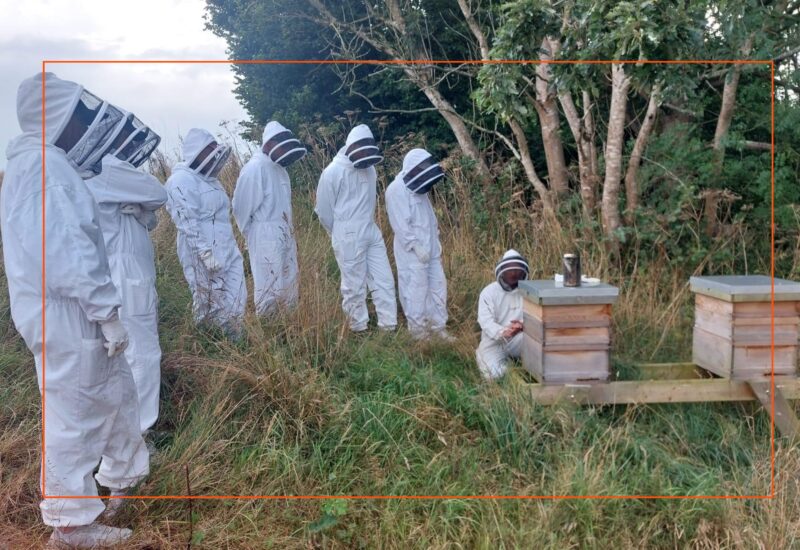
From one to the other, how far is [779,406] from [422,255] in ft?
9.47

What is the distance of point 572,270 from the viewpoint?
424 centimetres

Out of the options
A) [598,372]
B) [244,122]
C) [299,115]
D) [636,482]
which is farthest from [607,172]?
[244,122]

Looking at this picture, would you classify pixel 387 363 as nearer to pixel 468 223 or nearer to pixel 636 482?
pixel 636 482

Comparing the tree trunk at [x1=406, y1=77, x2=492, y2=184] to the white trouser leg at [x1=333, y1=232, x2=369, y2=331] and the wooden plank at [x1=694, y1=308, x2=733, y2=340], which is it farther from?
the wooden plank at [x1=694, y1=308, x2=733, y2=340]

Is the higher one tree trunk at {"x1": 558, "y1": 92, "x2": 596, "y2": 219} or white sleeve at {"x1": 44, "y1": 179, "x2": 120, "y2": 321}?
tree trunk at {"x1": 558, "y1": 92, "x2": 596, "y2": 219}

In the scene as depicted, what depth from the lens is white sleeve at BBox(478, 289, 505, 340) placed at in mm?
4953

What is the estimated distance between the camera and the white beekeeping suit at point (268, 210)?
19.8 ft

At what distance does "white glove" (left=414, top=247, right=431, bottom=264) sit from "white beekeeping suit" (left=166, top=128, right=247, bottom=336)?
1449 millimetres

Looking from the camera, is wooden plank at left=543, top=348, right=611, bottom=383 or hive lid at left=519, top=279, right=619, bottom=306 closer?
hive lid at left=519, top=279, right=619, bottom=306

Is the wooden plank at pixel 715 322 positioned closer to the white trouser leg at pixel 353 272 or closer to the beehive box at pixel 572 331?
the beehive box at pixel 572 331

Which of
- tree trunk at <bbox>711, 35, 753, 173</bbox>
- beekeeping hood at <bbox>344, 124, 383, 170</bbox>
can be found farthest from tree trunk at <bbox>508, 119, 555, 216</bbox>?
beekeeping hood at <bbox>344, 124, 383, 170</bbox>

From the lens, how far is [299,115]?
1024cm

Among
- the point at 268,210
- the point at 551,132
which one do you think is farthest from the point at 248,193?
the point at 551,132

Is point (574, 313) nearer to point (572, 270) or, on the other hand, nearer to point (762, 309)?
point (572, 270)
